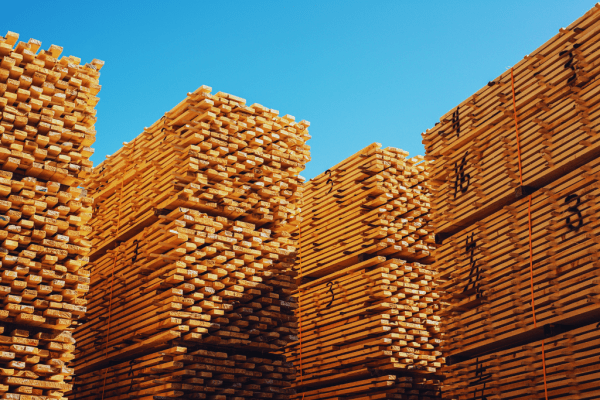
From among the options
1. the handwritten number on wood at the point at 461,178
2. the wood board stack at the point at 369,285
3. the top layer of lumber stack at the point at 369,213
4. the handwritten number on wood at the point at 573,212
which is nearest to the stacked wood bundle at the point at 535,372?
the handwritten number on wood at the point at 573,212

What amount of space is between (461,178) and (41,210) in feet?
20.5

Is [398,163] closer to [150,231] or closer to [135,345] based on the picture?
[150,231]

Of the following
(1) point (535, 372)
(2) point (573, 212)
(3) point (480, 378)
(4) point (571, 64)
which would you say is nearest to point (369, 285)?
(3) point (480, 378)

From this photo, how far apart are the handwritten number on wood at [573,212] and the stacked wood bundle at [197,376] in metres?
4.63

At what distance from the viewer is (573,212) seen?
7969mm

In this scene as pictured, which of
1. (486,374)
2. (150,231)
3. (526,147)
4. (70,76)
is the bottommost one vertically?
(486,374)

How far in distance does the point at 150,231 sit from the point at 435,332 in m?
5.33

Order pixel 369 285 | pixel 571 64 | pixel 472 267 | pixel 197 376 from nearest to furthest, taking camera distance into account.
Answer: pixel 571 64 → pixel 197 376 → pixel 472 267 → pixel 369 285

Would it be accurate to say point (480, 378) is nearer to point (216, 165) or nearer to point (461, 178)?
point (461, 178)

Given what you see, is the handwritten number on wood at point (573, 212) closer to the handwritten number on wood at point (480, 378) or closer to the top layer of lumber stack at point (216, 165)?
the handwritten number on wood at point (480, 378)

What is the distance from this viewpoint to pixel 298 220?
10758 mm

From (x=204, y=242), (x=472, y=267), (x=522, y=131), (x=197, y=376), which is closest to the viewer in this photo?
Answer: (x=197, y=376)

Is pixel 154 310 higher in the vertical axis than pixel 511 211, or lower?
lower

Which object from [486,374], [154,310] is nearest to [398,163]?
[486,374]
